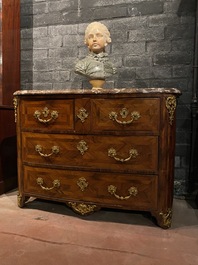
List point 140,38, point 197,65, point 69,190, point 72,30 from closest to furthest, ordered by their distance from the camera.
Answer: point 69,190 → point 197,65 → point 140,38 → point 72,30

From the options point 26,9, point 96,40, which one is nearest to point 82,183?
point 96,40

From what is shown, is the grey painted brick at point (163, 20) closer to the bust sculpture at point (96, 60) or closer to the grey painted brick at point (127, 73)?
the grey painted brick at point (127, 73)

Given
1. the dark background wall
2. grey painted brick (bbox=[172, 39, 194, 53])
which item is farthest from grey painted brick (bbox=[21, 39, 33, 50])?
grey painted brick (bbox=[172, 39, 194, 53])

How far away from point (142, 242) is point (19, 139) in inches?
45.0

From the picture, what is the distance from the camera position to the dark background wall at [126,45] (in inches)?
89.2

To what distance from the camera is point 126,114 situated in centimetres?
164

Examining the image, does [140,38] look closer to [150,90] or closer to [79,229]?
[150,90]

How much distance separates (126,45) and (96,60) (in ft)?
2.02

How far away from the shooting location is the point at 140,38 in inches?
92.9

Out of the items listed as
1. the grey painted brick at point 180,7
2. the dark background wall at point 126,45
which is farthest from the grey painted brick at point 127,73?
the grey painted brick at point 180,7

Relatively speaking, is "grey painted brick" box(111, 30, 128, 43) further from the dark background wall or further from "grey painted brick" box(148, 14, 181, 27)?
"grey painted brick" box(148, 14, 181, 27)

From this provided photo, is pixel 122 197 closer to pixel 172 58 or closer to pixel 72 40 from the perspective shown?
pixel 172 58

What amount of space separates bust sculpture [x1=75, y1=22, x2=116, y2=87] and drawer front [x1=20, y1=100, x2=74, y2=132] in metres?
0.32

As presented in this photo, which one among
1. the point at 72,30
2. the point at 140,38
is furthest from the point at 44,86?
the point at 140,38
